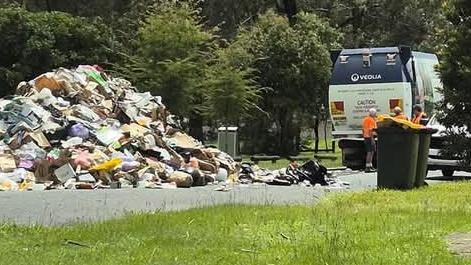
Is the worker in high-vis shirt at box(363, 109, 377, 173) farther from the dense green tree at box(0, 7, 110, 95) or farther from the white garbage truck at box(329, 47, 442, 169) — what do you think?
the dense green tree at box(0, 7, 110, 95)

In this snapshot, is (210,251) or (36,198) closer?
(210,251)

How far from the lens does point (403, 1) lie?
44.5m

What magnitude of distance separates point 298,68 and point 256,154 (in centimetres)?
397

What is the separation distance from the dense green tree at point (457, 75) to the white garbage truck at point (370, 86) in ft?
18.4

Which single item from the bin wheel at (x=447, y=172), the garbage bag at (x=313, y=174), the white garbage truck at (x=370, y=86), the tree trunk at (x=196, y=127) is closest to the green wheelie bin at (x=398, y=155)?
the garbage bag at (x=313, y=174)

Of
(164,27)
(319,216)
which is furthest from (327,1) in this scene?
(319,216)

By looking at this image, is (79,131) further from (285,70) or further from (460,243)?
(285,70)

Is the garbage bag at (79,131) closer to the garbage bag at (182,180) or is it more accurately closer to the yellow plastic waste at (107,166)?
the yellow plastic waste at (107,166)

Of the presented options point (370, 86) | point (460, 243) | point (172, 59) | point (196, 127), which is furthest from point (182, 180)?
point (196, 127)

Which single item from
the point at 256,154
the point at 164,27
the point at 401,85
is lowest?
the point at 256,154

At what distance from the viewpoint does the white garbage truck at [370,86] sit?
25.5m

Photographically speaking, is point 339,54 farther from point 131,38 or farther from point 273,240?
point 273,240

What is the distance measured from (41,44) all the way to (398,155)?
22.7m

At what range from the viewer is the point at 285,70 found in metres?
33.9
